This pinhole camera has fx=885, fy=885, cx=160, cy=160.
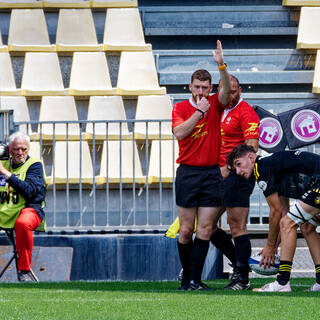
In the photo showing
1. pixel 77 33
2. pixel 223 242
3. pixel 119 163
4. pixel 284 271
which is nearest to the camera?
pixel 284 271

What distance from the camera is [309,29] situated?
11719mm

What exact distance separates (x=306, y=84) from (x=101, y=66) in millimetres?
2648

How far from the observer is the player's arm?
6.50 metres

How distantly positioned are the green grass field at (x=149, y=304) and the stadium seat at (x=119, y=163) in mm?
2647

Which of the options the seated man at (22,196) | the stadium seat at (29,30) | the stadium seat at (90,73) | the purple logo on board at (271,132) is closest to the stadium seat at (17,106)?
the stadium seat at (90,73)

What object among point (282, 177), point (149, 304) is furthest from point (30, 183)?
point (149, 304)

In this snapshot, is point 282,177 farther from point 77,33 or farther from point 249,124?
point 77,33

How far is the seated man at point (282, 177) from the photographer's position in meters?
6.26

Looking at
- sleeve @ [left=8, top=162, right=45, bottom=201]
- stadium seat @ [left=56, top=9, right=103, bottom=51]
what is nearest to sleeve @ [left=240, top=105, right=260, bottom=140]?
sleeve @ [left=8, top=162, right=45, bottom=201]

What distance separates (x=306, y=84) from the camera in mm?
11414

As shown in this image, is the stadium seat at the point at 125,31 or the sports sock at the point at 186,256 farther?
the stadium seat at the point at 125,31

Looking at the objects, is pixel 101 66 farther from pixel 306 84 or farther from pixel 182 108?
pixel 182 108

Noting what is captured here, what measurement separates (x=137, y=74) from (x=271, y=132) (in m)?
2.72

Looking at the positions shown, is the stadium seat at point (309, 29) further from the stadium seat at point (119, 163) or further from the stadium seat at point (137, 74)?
the stadium seat at point (119, 163)
